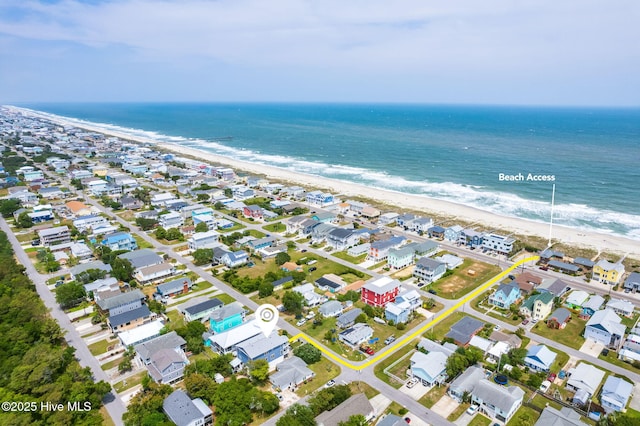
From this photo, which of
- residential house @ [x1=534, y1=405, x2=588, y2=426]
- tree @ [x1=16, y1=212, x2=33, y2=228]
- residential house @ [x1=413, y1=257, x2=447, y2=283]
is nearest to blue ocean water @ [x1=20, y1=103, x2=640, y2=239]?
residential house @ [x1=413, y1=257, x2=447, y2=283]

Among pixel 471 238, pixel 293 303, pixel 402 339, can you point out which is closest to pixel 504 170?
pixel 471 238

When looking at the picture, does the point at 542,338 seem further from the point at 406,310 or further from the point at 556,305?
the point at 406,310

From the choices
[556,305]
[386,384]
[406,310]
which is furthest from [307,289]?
[556,305]

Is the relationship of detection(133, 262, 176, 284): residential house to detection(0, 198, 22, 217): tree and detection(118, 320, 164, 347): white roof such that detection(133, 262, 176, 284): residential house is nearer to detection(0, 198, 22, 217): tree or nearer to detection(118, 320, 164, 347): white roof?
detection(118, 320, 164, 347): white roof

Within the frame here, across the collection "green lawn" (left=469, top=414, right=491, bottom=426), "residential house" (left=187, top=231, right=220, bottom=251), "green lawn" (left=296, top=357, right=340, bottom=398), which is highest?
"residential house" (left=187, top=231, right=220, bottom=251)

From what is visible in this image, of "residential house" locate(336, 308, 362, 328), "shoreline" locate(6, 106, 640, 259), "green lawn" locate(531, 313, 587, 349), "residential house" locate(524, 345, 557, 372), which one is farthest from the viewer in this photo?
"shoreline" locate(6, 106, 640, 259)

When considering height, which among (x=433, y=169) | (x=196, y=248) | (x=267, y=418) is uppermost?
(x=433, y=169)

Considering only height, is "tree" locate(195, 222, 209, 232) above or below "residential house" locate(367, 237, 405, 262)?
above
